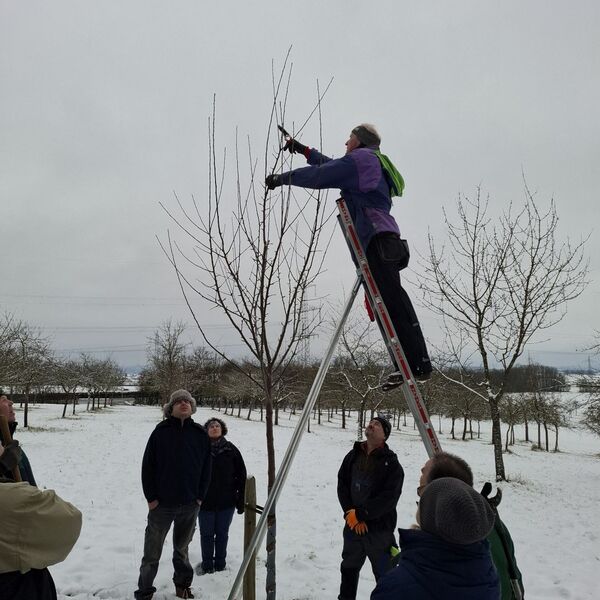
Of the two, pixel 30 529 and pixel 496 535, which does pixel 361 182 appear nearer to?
pixel 496 535

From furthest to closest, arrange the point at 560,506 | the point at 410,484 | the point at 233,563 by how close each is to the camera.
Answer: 1. the point at 410,484
2. the point at 560,506
3. the point at 233,563

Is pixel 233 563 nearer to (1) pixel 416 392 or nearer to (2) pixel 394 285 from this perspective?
(1) pixel 416 392

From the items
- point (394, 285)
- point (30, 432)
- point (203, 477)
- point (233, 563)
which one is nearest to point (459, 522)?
point (394, 285)

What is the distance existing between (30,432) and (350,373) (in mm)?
19850

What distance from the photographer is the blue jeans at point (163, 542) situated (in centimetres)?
378

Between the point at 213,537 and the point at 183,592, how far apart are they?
0.88m

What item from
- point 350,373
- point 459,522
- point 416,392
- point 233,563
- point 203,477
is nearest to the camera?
point 459,522

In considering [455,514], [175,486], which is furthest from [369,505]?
[455,514]

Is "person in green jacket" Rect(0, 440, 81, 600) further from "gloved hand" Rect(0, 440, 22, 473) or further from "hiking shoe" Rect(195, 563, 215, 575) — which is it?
"hiking shoe" Rect(195, 563, 215, 575)

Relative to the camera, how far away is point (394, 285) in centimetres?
263

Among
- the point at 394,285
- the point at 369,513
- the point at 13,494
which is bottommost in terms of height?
the point at 369,513

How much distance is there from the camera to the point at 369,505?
3.76 meters

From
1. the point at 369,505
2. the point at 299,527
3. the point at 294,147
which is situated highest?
the point at 294,147

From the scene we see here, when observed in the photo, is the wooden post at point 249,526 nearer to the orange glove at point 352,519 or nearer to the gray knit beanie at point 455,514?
the orange glove at point 352,519
